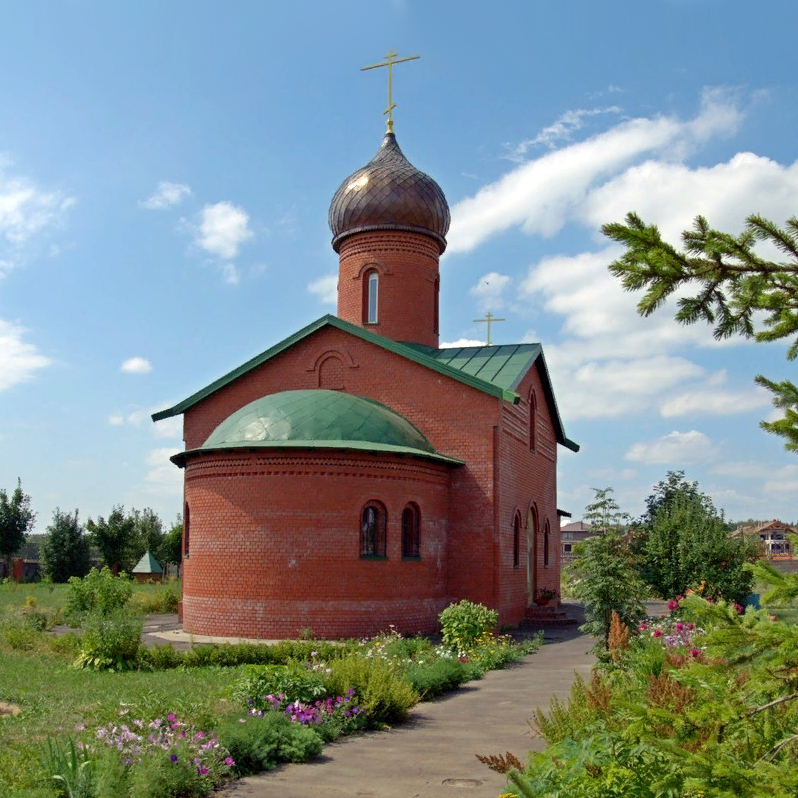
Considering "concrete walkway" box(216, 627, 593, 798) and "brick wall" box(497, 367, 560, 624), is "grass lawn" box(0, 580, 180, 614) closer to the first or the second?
"brick wall" box(497, 367, 560, 624)

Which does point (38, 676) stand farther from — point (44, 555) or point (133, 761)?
point (44, 555)

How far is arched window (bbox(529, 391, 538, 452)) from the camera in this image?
21.2 meters

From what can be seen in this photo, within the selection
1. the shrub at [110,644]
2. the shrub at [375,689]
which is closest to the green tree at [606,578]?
the shrub at [375,689]

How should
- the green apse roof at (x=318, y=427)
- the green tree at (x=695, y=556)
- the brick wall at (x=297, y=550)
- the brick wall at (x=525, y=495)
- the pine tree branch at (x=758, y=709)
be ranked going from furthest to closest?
→ the brick wall at (x=525, y=495) → the green tree at (x=695, y=556) → the green apse roof at (x=318, y=427) → the brick wall at (x=297, y=550) → the pine tree branch at (x=758, y=709)

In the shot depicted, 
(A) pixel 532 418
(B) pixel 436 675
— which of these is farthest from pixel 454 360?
(B) pixel 436 675

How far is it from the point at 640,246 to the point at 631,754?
284cm

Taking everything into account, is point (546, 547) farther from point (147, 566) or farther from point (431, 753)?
point (147, 566)

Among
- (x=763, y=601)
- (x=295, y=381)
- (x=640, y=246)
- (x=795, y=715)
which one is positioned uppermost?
(x=295, y=381)

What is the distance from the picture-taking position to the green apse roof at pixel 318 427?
16188 millimetres

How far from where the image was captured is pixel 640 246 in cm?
416

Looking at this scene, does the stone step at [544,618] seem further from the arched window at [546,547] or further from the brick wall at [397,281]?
the brick wall at [397,281]

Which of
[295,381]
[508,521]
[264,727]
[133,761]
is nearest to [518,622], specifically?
[508,521]

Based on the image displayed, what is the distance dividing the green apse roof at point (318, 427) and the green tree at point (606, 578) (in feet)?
15.7

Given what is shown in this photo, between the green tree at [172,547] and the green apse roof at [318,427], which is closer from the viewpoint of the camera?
the green apse roof at [318,427]
